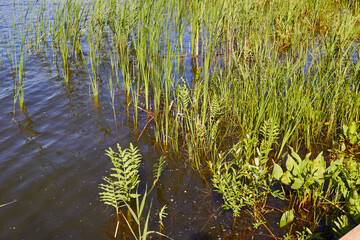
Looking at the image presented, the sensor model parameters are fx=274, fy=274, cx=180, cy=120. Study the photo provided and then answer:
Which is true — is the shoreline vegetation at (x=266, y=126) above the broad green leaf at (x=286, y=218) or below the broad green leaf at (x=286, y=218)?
above

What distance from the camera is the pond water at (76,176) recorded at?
7.39 ft

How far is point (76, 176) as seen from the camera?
9.16ft

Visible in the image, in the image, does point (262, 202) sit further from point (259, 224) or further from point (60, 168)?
point (60, 168)

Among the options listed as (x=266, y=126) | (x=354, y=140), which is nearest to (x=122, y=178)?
(x=266, y=126)

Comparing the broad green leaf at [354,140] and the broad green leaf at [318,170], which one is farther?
the broad green leaf at [354,140]

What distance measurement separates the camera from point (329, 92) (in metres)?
2.95

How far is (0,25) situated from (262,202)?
7305mm

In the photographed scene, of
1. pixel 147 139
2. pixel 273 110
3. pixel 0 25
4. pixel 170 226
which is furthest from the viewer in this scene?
pixel 0 25

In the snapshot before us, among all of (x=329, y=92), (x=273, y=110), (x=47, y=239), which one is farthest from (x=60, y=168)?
(x=329, y=92)

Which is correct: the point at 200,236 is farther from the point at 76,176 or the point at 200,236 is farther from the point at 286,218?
the point at 76,176

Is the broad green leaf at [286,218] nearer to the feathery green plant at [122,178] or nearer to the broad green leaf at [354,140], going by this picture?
the feathery green plant at [122,178]

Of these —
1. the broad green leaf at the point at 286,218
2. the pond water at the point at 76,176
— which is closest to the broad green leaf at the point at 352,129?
the broad green leaf at the point at 286,218

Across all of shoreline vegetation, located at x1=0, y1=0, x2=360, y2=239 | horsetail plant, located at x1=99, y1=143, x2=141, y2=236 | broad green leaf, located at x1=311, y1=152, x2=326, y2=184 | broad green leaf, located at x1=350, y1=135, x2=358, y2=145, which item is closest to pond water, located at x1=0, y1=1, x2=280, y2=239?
shoreline vegetation, located at x1=0, y1=0, x2=360, y2=239

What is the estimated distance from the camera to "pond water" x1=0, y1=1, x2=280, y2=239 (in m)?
2.25
